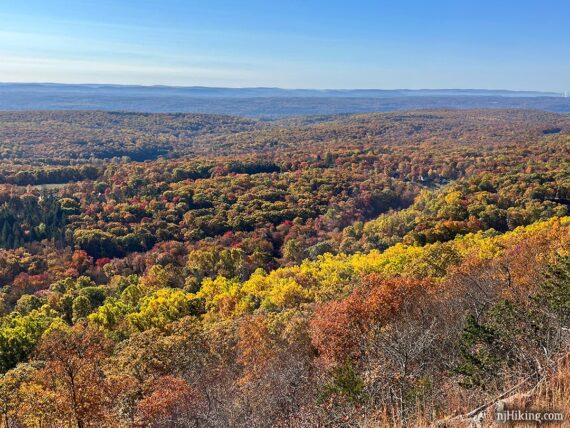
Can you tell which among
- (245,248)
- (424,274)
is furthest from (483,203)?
(424,274)

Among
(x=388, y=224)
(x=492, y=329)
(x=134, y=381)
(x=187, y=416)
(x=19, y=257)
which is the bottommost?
(x=19, y=257)

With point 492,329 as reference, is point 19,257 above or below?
below

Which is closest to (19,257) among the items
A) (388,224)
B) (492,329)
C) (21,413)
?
(388,224)

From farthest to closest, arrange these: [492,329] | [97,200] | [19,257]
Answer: [97,200]
[19,257]
[492,329]

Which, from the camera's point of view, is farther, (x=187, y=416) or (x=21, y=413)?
(x=21, y=413)

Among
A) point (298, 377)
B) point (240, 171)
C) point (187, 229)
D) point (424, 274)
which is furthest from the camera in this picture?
point (240, 171)

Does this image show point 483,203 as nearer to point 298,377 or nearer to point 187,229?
point 187,229
